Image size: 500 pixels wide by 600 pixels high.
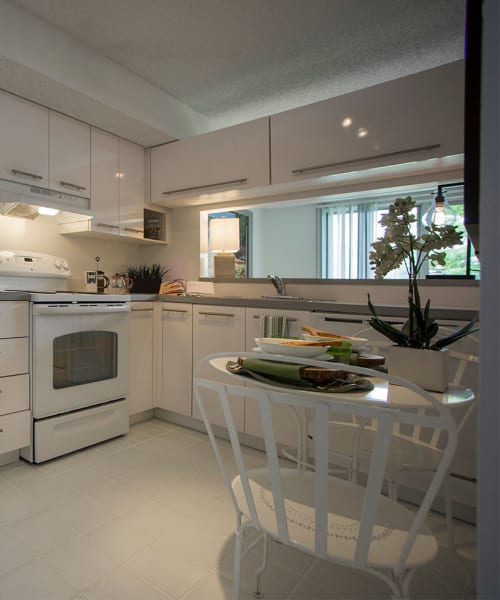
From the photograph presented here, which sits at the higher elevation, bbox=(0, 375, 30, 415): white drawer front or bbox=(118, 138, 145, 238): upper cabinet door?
bbox=(118, 138, 145, 238): upper cabinet door

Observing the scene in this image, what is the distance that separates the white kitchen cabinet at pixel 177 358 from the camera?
8.50ft

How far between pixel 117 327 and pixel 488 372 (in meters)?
2.30

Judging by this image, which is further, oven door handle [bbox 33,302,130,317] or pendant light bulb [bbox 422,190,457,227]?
pendant light bulb [bbox 422,190,457,227]

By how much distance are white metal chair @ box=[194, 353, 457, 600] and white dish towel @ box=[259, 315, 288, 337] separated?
1.14 meters

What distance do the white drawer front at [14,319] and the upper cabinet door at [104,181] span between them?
88cm

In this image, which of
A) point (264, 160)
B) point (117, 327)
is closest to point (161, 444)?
point (117, 327)

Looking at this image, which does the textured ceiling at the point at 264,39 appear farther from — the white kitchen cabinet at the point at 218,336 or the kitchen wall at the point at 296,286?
the white kitchen cabinet at the point at 218,336

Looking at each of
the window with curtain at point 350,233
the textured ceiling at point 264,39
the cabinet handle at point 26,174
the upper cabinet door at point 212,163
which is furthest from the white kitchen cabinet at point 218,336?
the window with curtain at point 350,233

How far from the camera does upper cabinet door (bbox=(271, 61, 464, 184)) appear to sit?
1.88 metres

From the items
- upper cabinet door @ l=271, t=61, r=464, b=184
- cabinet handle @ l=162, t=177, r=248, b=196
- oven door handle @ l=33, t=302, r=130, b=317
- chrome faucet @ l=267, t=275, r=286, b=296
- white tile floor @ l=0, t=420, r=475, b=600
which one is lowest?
white tile floor @ l=0, t=420, r=475, b=600

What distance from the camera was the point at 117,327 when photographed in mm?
2461

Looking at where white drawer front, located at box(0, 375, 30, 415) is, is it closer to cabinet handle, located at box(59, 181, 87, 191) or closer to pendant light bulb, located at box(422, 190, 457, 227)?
cabinet handle, located at box(59, 181, 87, 191)

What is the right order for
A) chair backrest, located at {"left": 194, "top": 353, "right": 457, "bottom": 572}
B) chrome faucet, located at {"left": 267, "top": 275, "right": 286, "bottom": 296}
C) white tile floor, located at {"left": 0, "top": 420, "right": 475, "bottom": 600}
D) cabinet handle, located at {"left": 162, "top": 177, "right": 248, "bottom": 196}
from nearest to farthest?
1. chair backrest, located at {"left": 194, "top": 353, "right": 457, "bottom": 572}
2. white tile floor, located at {"left": 0, "top": 420, "right": 475, "bottom": 600}
3. cabinet handle, located at {"left": 162, "top": 177, "right": 248, "bottom": 196}
4. chrome faucet, located at {"left": 267, "top": 275, "right": 286, "bottom": 296}

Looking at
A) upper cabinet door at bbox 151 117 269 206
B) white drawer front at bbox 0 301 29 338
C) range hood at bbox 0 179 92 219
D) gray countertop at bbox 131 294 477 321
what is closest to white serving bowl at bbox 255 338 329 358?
gray countertop at bbox 131 294 477 321
